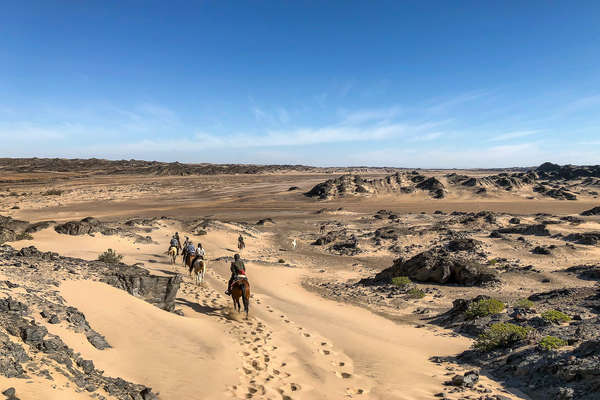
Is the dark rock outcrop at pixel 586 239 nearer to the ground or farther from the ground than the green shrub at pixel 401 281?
farther from the ground

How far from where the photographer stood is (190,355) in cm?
872

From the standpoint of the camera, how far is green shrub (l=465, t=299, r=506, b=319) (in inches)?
514

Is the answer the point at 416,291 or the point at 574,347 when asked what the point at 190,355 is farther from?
the point at 416,291

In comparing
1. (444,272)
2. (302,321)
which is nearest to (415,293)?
(444,272)

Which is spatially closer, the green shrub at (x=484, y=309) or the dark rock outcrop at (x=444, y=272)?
the green shrub at (x=484, y=309)

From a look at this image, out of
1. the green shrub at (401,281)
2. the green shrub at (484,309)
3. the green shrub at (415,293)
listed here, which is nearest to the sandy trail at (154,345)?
the green shrub at (484,309)

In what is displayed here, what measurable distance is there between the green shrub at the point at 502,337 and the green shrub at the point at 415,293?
6918 millimetres

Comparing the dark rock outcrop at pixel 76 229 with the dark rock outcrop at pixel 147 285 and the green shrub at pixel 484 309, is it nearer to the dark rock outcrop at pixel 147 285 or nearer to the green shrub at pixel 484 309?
the dark rock outcrop at pixel 147 285

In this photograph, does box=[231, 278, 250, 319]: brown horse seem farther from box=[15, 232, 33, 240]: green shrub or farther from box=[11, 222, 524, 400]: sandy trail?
box=[15, 232, 33, 240]: green shrub

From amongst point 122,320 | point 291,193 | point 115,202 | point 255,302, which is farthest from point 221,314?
point 291,193

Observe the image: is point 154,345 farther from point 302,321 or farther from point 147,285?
point 302,321

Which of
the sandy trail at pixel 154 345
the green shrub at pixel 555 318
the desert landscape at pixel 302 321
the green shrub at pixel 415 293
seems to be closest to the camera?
the desert landscape at pixel 302 321

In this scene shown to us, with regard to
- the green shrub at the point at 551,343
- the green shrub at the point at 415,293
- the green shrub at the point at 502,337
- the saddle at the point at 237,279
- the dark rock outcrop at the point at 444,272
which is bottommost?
the green shrub at the point at 415,293

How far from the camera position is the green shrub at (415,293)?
17.6 meters
